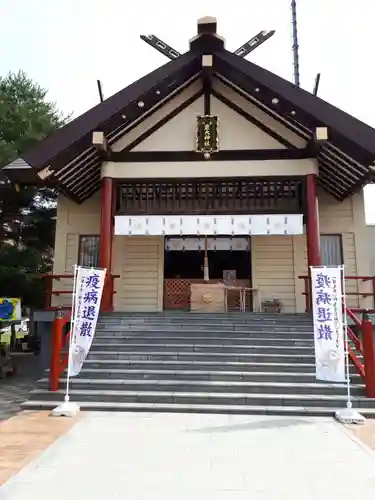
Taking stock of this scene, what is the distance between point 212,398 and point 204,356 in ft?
3.95

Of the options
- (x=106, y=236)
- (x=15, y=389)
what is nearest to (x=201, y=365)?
(x=106, y=236)

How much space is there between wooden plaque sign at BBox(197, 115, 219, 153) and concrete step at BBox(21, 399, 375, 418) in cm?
634

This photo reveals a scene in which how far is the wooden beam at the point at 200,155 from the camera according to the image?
34.4ft

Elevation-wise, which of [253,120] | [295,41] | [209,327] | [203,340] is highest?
[295,41]

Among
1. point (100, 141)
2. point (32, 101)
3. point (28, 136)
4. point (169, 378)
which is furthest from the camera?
point (32, 101)

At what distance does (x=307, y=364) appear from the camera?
24.6 ft

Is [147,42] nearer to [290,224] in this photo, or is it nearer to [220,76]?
[220,76]

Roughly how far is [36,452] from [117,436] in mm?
972

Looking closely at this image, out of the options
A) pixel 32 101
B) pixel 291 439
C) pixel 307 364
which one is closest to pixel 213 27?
pixel 307 364

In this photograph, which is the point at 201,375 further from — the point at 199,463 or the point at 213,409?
the point at 199,463

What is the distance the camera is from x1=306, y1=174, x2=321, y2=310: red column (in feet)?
31.8

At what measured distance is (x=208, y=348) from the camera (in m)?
7.95

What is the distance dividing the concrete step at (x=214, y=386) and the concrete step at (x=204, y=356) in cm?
62

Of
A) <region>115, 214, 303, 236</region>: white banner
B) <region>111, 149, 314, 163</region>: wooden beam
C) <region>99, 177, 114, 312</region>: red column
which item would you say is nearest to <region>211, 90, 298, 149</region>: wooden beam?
<region>111, 149, 314, 163</region>: wooden beam
